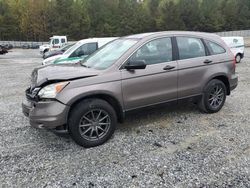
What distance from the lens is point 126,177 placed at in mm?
3488

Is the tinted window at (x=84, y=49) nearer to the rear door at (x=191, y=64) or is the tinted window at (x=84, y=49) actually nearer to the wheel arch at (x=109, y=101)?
the rear door at (x=191, y=64)

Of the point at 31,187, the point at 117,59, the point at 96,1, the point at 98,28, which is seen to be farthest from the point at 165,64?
the point at 96,1

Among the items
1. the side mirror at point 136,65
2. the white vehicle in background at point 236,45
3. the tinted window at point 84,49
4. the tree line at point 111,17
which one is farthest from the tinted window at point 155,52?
the tree line at point 111,17

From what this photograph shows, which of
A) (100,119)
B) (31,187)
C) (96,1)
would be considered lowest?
(31,187)

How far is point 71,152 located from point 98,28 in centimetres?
6400

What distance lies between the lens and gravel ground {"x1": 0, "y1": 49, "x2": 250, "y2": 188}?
3.43 metres

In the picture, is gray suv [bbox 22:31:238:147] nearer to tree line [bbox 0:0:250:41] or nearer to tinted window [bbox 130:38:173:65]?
tinted window [bbox 130:38:173:65]

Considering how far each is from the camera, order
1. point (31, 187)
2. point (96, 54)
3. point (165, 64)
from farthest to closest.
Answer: point (96, 54) < point (165, 64) < point (31, 187)

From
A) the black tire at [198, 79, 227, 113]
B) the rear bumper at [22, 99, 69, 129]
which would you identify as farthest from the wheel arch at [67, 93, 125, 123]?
the black tire at [198, 79, 227, 113]

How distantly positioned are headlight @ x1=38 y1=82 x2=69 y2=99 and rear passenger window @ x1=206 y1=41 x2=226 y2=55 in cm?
305

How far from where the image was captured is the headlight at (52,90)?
407 centimetres

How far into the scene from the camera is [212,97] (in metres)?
5.71

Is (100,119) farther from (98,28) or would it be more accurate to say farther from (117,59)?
(98,28)

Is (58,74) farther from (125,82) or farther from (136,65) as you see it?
(136,65)
